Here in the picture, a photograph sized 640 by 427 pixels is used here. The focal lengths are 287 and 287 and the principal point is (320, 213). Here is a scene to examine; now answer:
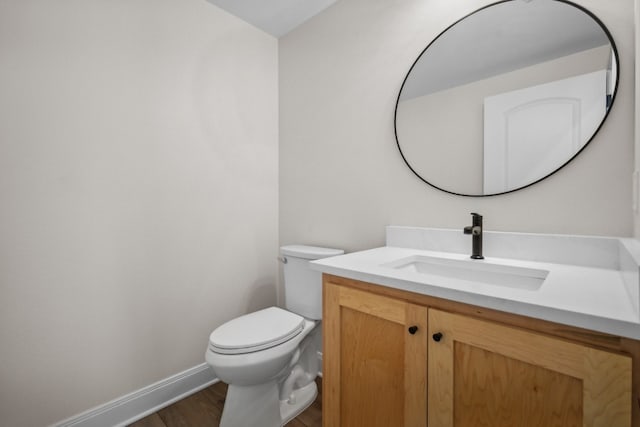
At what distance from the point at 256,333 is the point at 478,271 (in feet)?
3.29

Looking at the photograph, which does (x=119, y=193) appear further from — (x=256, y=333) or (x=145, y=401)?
(x=145, y=401)

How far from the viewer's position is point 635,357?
0.57 meters

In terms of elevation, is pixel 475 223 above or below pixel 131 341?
above

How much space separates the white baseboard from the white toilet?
0.49 m

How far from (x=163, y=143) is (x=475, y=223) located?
5.35ft

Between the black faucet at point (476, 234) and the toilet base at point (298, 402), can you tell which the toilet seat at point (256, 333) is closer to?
the toilet base at point (298, 402)

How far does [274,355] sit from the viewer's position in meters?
1.28

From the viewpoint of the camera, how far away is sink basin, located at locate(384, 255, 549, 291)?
3.28ft

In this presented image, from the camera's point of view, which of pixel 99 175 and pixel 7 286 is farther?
pixel 99 175

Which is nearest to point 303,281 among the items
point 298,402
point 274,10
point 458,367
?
point 298,402

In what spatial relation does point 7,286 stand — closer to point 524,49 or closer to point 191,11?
point 191,11

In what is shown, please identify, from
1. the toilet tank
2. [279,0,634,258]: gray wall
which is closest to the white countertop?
[279,0,634,258]: gray wall

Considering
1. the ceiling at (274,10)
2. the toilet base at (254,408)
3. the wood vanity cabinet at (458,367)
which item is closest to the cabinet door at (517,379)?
the wood vanity cabinet at (458,367)

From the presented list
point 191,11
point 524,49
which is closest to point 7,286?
point 191,11
